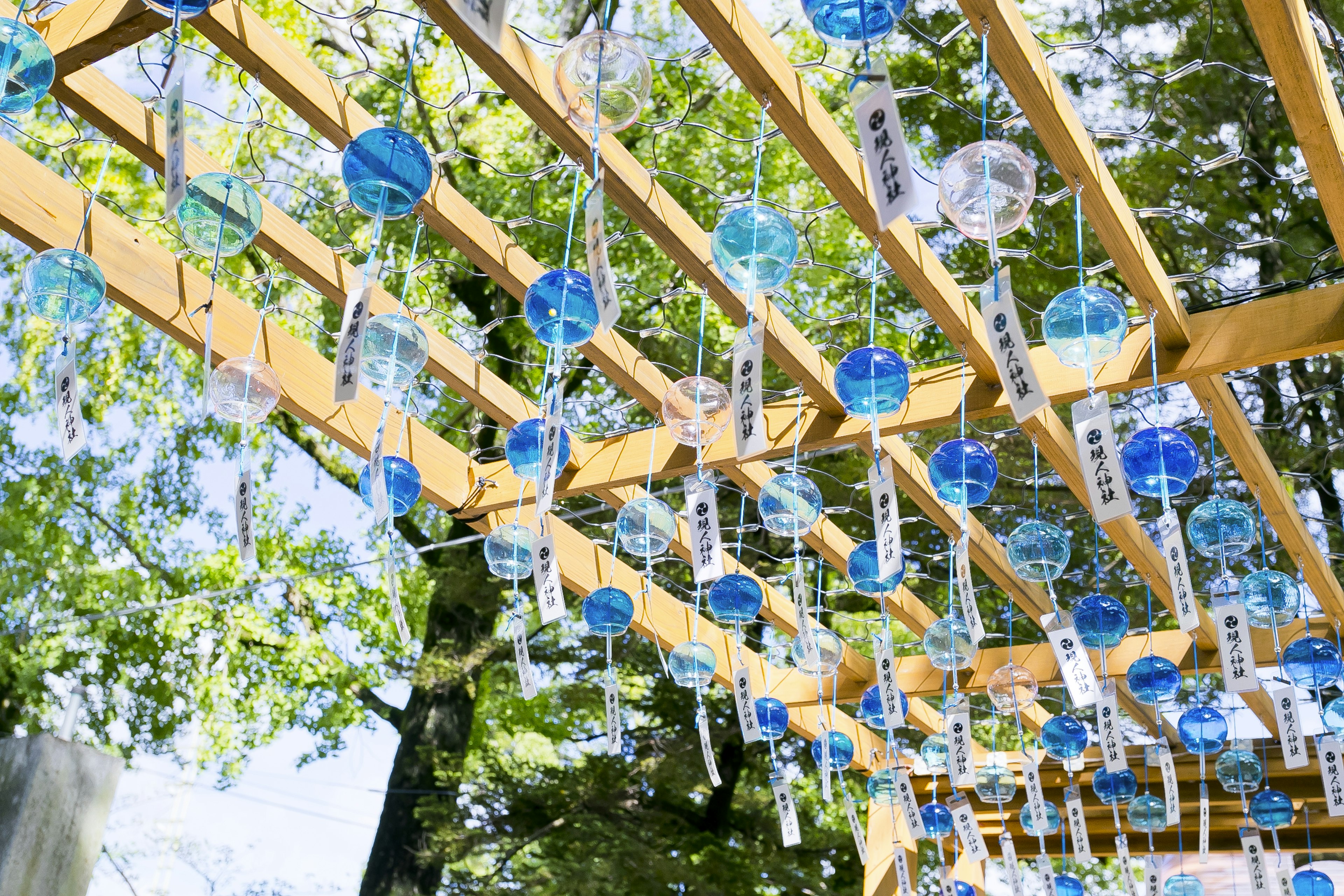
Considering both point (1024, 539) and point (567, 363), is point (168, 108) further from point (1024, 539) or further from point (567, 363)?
point (567, 363)

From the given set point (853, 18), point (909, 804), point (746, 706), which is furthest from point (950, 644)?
point (853, 18)

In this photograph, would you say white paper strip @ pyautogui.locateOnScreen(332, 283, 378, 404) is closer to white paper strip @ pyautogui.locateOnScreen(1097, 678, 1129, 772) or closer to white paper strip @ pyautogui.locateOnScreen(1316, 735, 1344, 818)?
white paper strip @ pyautogui.locateOnScreen(1097, 678, 1129, 772)

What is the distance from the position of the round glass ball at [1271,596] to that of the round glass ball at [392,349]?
262 centimetres

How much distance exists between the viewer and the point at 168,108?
2104mm

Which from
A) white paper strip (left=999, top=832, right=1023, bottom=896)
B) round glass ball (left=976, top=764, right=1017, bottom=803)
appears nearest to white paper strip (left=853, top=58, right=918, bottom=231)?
round glass ball (left=976, top=764, right=1017, bottom=803)

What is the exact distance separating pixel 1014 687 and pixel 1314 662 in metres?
1.03

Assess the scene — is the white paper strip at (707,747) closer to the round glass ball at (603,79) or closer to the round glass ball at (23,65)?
the round glass ball at (603,79)

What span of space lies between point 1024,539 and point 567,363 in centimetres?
505

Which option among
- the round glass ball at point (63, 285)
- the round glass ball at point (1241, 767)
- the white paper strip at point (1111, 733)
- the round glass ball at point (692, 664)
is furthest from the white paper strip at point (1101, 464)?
the round glass ball at point (1241, 767)

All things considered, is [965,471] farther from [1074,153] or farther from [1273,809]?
[1273,809]

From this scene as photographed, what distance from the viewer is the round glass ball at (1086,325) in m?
2.66

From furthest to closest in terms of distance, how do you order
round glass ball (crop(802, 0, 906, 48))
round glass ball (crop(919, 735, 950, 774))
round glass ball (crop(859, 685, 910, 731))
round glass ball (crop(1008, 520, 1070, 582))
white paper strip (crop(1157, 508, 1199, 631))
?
1. round glass ball (crop(919, 735, 950, 774))
2. round glass ball (crop(859, 685, 910, 731))
3. round glass ball (crop(1008, 520, 1070, 582))
4. white paper strip (crop(1157, 508, 1199, 631))
5. round glass ball (crop(802, 0, 906, 48))

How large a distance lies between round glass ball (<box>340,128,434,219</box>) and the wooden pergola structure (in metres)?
0.24

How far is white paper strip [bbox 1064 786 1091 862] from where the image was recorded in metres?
5.27
